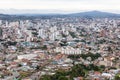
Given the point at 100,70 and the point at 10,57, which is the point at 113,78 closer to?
the point at 100,70

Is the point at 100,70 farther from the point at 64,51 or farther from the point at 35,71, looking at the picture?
the point at 64,51

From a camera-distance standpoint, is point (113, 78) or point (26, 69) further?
point (26, 69)

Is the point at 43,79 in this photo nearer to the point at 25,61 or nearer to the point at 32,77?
the point at 32,77

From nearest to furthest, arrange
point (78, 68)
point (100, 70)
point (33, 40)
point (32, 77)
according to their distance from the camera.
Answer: point (32, 77) < point (78, 68) < point (100, 70) < point (33, 40)

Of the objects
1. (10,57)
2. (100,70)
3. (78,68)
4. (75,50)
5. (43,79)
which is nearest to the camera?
(43,79)

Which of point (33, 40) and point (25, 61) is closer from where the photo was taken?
point (25, 61)

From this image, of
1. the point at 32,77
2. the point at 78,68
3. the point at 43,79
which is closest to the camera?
the point at 43,79

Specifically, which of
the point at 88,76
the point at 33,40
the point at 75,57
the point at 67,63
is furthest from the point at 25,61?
the point at 33,40

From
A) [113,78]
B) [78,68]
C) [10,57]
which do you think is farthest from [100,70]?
[10,57]

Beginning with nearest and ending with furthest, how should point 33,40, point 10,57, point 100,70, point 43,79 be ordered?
point 43,79 → point 100,70 → point 10,57 → point 33,40
